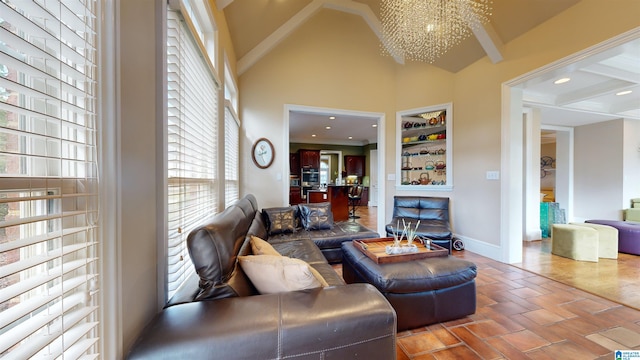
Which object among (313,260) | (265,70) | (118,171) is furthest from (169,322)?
(265,70)

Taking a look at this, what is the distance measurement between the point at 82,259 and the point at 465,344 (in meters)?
2.13

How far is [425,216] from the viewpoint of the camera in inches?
150

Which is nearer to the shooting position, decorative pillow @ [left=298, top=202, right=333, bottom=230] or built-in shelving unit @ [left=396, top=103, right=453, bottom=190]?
decorative pillow @ [left=298, top=202, right=333, bottom=230]

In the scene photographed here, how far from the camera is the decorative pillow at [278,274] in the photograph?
115cm

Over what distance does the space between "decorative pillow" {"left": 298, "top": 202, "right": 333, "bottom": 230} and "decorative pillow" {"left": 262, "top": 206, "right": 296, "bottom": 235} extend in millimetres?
185

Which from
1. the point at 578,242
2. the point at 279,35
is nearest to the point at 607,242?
the point at 578,242

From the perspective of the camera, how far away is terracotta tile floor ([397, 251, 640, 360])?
153 centimetres

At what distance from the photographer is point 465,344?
1603 millimetres

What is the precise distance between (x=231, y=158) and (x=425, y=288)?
8.96 feet

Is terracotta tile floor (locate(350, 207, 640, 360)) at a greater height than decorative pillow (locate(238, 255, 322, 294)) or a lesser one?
lesser

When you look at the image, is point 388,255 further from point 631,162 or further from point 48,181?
point 631,162

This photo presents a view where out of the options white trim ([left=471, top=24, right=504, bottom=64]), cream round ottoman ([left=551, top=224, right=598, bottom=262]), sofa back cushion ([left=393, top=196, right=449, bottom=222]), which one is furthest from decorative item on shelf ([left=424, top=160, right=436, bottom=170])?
cream round ottoman ([left=551, top=224, right=598, bottom=262])

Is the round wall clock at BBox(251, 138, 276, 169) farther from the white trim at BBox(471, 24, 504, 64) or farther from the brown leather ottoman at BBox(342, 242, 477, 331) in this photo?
the white trim at BBox(471, 24, 504, 64)

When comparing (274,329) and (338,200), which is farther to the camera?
(338,200)
